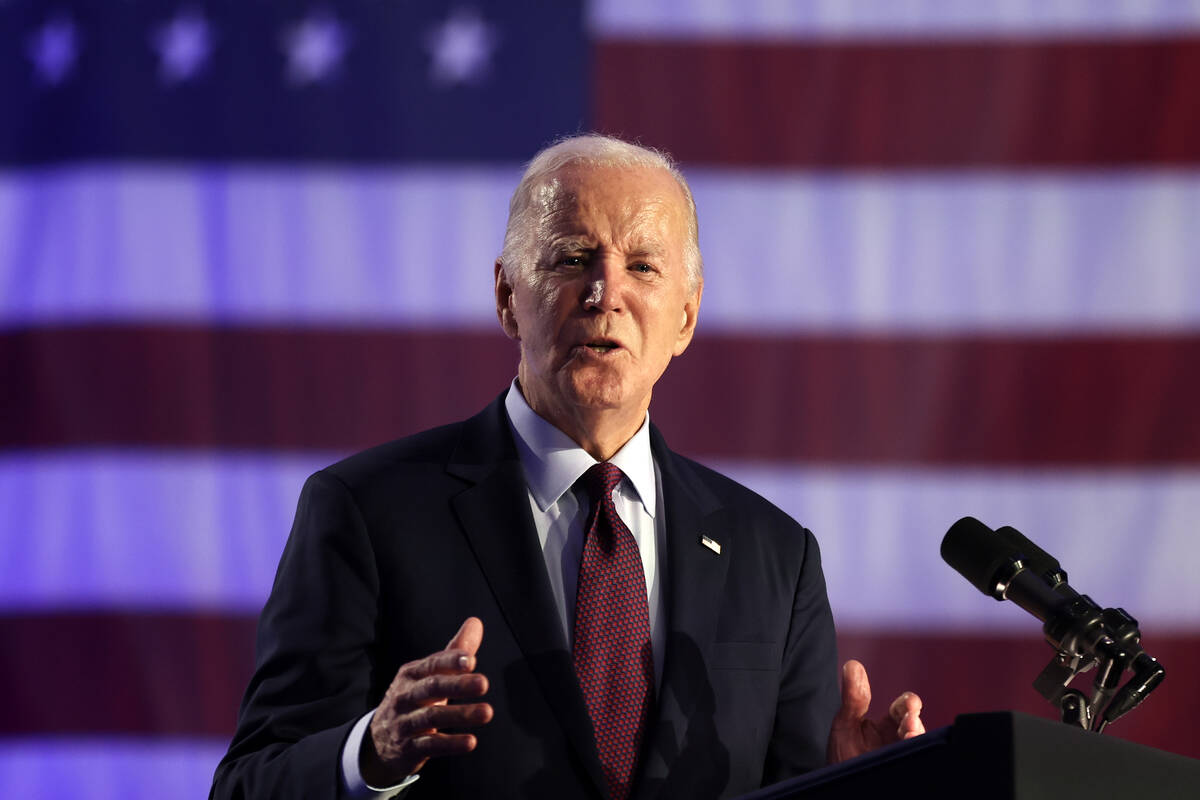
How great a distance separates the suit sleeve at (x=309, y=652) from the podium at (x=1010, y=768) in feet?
1.87

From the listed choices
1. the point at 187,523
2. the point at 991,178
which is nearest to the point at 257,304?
the point at 187,523

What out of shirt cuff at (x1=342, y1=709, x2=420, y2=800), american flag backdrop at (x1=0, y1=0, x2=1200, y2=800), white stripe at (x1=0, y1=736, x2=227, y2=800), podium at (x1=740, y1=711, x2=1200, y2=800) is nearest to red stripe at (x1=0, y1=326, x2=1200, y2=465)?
american flag backdrop at (x1=0, y1=0, x2=1200, y2=800)

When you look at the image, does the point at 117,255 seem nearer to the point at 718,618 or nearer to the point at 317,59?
the point at 317,59

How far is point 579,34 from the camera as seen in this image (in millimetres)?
2711

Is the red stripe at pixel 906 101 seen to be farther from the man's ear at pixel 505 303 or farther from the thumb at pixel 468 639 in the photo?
→ the thumb at pixel 468 639

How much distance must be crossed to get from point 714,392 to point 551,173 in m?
1.21

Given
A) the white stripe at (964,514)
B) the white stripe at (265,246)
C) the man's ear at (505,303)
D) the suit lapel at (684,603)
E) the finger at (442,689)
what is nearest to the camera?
the finger at (442,689)

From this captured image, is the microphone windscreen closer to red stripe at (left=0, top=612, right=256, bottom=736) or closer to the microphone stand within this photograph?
the microphone stand

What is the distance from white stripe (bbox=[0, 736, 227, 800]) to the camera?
8.48ft

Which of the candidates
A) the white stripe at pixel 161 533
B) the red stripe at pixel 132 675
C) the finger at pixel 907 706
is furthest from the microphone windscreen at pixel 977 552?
the red stripe at pixel 132 675

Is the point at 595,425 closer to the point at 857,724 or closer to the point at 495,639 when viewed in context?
the point at 495,639

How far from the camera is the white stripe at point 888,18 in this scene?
8.69 feet

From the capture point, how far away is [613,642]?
4.36 feet

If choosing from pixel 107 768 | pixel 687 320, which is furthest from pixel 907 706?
pixel 107 768
